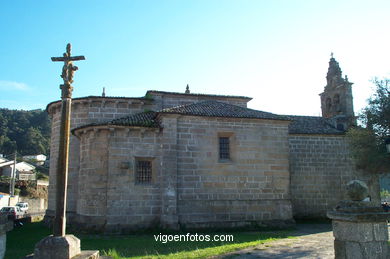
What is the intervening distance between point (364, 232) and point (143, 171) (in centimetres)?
1098

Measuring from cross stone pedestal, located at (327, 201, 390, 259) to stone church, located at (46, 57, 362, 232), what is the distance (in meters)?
9.41

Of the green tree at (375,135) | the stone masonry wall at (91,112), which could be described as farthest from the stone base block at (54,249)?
the green tree at (375,135)

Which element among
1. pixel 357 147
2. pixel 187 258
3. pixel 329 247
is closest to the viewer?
pixel 187 258

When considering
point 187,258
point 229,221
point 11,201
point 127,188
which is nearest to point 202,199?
point 229,221

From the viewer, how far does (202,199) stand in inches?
575

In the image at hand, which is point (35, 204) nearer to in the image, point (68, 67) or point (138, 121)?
point (138, 121)

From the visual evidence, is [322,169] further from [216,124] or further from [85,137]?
[85,137]

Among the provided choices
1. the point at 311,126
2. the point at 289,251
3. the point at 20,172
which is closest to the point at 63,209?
the point at 289,251

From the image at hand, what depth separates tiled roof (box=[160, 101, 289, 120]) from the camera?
50.3ft

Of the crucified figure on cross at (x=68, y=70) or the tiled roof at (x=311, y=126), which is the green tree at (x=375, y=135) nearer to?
the tiled roof at (x=311, y=126)

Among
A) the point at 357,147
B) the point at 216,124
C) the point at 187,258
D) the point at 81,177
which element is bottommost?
the point at 187,258

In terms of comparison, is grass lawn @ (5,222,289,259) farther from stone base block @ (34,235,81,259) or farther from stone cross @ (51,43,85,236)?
stone base block @ (34,235,81,259)

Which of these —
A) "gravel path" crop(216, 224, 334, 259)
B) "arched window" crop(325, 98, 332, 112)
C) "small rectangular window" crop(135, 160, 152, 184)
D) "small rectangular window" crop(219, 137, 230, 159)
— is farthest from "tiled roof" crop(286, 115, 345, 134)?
"gravel path" crop(216, 224, 334, 259)

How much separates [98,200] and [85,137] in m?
3.23
